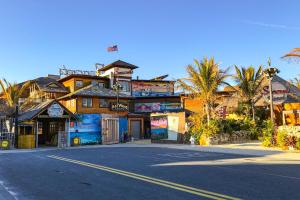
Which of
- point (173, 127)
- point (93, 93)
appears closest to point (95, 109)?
point (93, 93)

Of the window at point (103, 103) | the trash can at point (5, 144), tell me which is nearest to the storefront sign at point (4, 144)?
the trash can at point (5, 144)

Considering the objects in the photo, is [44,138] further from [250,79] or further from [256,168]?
[256,168]

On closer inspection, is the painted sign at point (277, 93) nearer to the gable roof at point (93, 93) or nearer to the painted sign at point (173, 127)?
the painted sign at point (173, 127)

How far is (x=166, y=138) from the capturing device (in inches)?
1358

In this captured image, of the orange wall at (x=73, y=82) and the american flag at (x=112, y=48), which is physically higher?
the american flag at (x=112, y=48)

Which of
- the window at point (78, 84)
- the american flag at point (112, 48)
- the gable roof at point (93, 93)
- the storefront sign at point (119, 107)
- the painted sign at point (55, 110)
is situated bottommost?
the painted sign at point (55, 110)

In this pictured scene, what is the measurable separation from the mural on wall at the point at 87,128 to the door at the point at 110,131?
2.36ft

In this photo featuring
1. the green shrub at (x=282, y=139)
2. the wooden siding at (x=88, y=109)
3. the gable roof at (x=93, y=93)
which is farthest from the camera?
the gable roof at (x=93, y=93)

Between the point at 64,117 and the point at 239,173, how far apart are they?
27.0 meters

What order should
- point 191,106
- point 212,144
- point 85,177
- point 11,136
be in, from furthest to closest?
point 191,106
point 11,136
point 212,144
point 85,177

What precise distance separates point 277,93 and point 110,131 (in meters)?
19.6

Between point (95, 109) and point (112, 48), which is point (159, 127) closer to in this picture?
point (95, 109)

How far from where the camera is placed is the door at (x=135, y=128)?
148 feet

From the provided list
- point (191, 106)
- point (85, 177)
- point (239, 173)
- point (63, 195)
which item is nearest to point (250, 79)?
point (191, 106)
